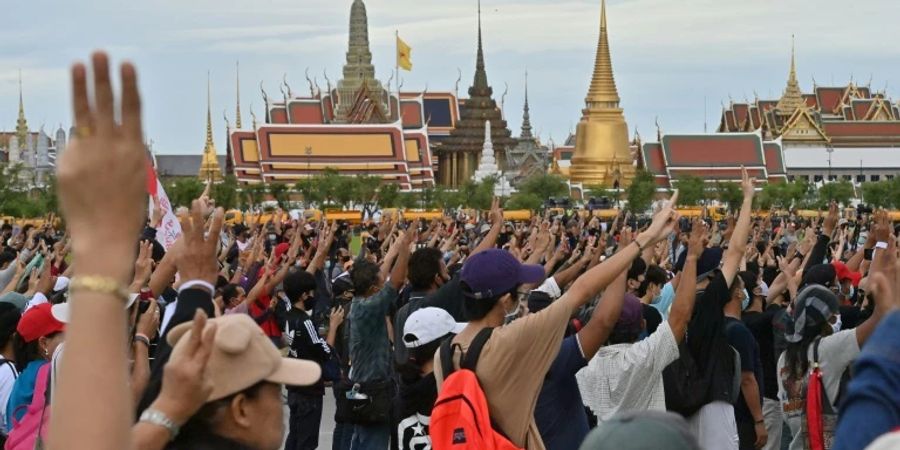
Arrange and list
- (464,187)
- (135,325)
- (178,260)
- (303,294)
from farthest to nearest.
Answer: (464,187) → (303,294) → (135,325) → (178,260)

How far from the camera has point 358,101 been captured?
288 feet

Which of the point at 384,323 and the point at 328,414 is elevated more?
the point at 384,323

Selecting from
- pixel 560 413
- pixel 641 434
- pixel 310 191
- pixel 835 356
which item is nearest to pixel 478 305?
pixel 560 413

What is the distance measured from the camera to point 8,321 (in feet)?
20.4

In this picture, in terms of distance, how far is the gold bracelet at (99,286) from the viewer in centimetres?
213

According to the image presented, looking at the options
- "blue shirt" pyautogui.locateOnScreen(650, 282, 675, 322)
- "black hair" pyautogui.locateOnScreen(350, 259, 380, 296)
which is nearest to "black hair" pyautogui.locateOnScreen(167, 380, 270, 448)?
"black hair" pyautogui.locateOnScreen(350, 259, 380, 296)

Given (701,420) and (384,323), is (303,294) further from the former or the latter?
(701,420)

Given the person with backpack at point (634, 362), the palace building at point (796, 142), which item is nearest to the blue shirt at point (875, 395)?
the person with backpack at point (634, 362)

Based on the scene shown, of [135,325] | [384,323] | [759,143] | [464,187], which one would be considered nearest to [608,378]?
[135,325]

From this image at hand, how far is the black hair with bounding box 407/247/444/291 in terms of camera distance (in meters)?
7.09

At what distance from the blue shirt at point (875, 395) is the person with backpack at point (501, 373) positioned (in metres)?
1.63

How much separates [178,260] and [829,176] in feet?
289

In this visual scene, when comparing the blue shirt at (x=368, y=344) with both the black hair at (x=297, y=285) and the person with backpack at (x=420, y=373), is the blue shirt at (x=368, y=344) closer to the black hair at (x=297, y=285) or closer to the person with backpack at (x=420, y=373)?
the black hair at (x=297, y=285)

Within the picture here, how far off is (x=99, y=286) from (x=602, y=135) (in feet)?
275
